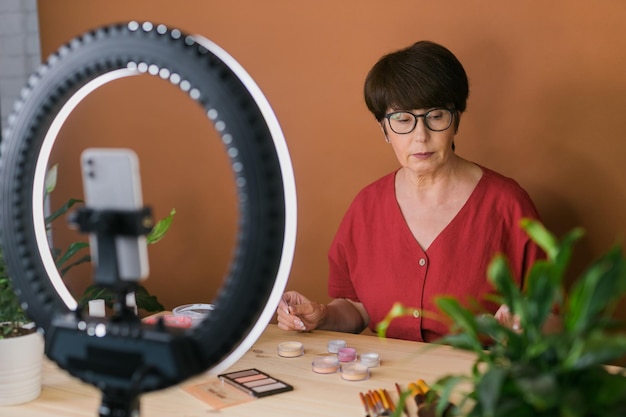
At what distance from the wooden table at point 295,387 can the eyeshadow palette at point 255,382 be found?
Result: 0.02 metres

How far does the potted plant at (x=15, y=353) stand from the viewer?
145 centimetres

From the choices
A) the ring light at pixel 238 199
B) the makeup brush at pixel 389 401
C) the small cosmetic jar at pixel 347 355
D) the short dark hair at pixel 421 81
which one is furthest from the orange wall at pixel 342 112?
the ring light at pixel 238 199

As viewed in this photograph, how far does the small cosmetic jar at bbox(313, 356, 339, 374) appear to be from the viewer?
162 cm

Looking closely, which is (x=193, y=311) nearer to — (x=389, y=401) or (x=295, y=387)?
(x=295, y=387)

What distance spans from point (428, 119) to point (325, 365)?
2.94 feet

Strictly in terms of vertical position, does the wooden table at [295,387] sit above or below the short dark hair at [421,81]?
below

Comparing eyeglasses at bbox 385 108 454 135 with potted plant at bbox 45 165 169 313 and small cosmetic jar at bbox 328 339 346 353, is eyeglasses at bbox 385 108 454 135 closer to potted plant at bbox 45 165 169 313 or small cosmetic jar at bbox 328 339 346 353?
small cosmetic jar at bbox 328 339 346 353

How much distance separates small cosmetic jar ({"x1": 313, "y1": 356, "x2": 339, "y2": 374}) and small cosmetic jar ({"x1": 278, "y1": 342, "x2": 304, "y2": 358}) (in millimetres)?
117

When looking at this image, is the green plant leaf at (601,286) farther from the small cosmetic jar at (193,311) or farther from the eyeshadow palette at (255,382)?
the small cosmetic jar at (193,311)

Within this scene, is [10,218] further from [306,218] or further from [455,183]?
[306,218]

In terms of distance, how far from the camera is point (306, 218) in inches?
114

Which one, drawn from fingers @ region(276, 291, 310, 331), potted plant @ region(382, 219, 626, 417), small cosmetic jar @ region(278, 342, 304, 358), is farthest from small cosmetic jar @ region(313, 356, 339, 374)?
potted plant @ region(382, 219, 626, 417)

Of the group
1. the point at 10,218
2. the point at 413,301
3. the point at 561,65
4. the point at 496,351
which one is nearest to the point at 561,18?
the point at 561,65

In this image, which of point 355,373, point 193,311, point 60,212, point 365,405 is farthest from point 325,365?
point 60,212
